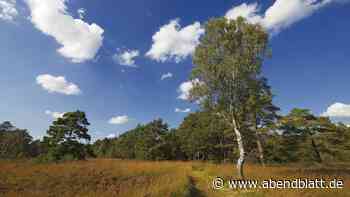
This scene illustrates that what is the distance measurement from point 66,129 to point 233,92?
88.3ft

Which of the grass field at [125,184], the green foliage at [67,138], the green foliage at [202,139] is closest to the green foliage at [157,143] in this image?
the green foliage at [202,139]

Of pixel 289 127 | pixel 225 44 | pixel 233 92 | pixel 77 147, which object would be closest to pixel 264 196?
pixel 233 92

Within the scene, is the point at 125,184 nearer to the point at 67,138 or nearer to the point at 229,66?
the point at 229,66

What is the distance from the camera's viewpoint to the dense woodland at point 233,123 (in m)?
16.6

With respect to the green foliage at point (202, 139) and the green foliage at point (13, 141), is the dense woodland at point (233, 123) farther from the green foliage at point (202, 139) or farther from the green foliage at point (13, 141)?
the green foliage at point (13, 141)

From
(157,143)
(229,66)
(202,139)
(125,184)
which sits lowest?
(125,184)

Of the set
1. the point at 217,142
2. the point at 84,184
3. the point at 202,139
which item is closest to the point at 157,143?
the point at 202,139

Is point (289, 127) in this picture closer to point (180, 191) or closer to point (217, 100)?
point (217, 100)

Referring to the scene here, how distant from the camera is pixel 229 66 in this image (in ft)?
53.9

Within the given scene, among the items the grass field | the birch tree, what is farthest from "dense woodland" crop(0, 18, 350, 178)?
the grass field

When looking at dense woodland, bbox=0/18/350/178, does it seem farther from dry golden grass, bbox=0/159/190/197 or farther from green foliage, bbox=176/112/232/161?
dry golden grass, bbox=0/159/190/197

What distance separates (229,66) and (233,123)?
4303 millimetres

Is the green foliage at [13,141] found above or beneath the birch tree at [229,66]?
beneath

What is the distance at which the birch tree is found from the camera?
1641cm
